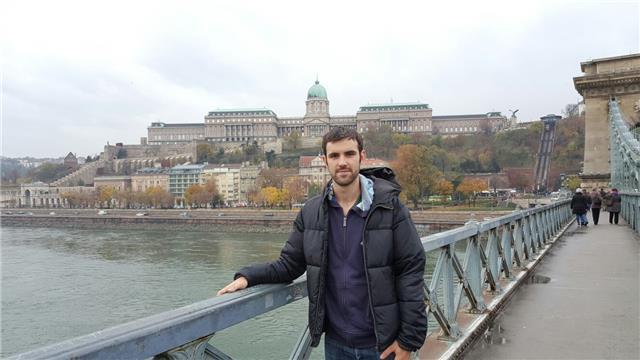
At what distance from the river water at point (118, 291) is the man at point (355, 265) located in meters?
7.36

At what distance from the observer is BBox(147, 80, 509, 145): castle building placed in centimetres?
13000

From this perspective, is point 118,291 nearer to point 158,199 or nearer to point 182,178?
point 158,199

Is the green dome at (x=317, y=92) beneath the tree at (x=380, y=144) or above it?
above

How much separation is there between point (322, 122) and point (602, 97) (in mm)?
109829

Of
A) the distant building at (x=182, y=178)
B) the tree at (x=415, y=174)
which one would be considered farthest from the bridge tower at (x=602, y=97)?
the distant building at (x=182, y=178)

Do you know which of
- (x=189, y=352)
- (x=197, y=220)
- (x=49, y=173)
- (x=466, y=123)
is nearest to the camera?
(x=189, y=352)

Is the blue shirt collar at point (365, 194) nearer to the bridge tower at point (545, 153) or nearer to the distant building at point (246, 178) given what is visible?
the bridge tower at point (545, 153)

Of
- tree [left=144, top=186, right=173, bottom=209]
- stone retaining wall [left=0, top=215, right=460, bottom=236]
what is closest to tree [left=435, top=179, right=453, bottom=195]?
stone retaining wall [left=0, top=215, right=460, bottom=236]

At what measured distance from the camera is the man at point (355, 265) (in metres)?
2.12

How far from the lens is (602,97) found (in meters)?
20.9

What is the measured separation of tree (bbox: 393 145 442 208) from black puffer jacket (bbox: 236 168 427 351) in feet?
182

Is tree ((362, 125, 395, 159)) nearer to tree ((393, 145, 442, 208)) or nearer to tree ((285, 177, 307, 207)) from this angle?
tree ((285, 177, 307, 207))

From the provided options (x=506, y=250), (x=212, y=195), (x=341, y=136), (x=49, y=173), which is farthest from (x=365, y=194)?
(x=49, y=173)

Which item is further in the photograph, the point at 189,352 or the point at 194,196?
the point at 194,196
